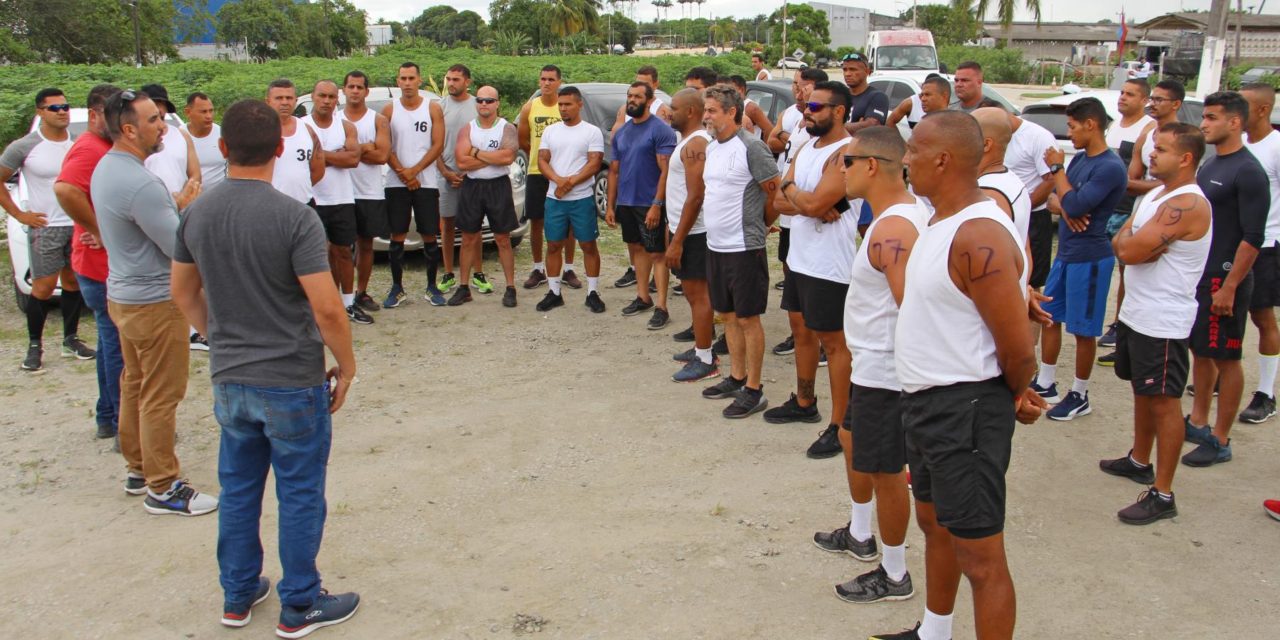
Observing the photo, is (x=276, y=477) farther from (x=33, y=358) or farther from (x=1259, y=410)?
(x=1259, y=410)

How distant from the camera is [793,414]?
19.6ft

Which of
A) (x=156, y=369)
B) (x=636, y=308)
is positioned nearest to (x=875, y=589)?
(x=156, y=369)

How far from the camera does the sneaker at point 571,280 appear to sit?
375 inches

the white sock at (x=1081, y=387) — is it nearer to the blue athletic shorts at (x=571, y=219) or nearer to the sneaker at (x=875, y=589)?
the sneaker at (x=875, y=589)

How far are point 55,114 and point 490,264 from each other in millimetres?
4685

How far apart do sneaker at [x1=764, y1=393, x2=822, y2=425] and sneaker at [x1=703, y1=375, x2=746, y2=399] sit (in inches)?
20.2

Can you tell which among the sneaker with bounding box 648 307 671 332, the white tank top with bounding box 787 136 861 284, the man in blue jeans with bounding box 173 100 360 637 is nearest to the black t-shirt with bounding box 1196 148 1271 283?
the white tank top with bounding box 787 136 861 284

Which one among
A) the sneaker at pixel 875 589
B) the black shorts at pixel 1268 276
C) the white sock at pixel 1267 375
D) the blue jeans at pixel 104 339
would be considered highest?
the black shorts at pixel 1268 276

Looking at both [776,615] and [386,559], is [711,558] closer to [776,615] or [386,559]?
[776,615]

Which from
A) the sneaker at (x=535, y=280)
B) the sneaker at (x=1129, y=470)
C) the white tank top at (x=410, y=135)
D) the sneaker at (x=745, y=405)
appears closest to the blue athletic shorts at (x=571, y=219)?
the sneaker at (x=535, y=280)

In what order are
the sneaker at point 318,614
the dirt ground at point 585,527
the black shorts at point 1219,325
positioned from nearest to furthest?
the sneaker at point 318,614 → the dirt ground at point 585,527 → the black shorts at point 1219,325

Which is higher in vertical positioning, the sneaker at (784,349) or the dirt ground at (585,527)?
the sneaker at (784,349)

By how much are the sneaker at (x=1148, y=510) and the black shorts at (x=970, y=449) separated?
2.01 m

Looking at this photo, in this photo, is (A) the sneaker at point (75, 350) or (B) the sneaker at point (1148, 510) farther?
(A) the sneaker at point (75, 350)
